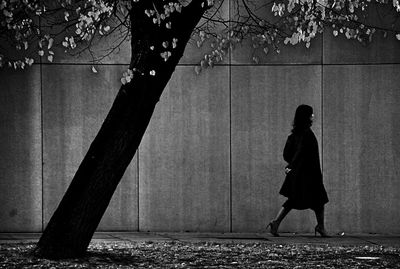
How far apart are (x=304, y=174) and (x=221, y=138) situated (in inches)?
70.4

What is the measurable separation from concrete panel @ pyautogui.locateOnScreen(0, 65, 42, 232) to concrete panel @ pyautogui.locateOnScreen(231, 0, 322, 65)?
10.4 feet

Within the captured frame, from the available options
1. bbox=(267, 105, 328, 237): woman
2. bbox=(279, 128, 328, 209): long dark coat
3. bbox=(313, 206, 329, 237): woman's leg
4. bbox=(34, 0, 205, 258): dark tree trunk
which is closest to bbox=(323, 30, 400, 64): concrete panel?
bbox=(267, 105, 328, 237): woman

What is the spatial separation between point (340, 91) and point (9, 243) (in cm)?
577

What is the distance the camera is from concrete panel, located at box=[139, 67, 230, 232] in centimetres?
1530

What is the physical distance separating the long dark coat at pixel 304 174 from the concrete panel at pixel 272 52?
1.72m

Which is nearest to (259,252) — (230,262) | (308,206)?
(230,262)

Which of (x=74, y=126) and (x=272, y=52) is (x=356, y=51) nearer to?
(x=272, y=52)

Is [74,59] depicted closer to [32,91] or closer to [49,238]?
[32,91]

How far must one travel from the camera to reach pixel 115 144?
10.4 metres

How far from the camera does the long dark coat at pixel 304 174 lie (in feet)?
45.8

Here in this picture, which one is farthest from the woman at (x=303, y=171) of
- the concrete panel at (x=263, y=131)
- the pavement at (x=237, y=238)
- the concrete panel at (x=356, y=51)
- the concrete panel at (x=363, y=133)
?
the concrete panel at (x=356, y=51)

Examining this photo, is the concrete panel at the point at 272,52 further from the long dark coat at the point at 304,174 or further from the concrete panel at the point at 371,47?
the long dark coat at the point at 304,174

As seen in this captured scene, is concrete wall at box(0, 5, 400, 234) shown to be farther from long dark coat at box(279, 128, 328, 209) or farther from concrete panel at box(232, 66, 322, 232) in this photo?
long dark coat at box(279, 128, 328, 209)

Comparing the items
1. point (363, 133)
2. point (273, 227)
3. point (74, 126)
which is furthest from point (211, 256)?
point (363, 133)
